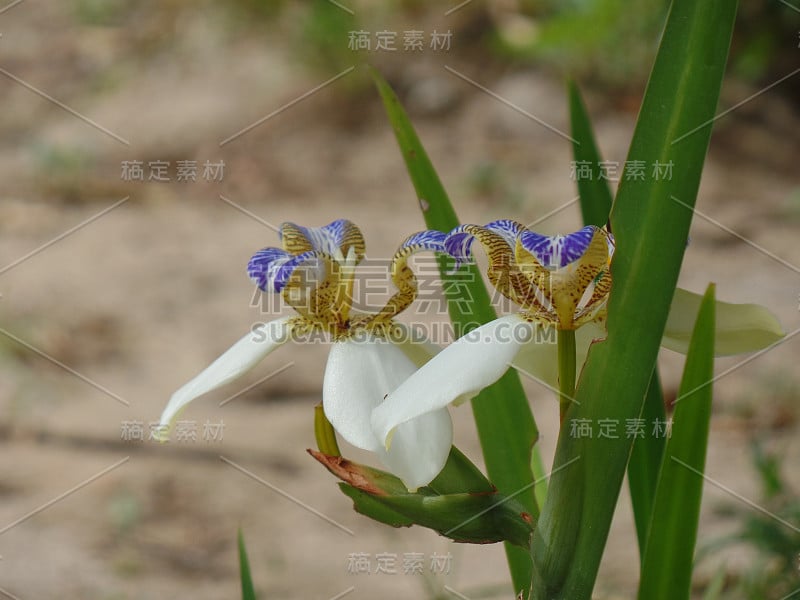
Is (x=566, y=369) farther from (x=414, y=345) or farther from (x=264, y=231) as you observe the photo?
(x=264, y=231)

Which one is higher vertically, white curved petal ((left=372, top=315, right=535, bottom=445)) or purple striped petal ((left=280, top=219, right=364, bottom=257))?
purple striped petal ((left=280, top=219, right=364, bottom=257))

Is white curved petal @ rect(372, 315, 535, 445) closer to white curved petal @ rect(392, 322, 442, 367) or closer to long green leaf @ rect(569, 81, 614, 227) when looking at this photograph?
white curved petal @ rect(392, 322, 442, 367)

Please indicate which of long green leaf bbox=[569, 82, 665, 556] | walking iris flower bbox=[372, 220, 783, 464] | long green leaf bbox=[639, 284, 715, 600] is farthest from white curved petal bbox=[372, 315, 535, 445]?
long green leaf bbox=[569, 82, 665, 556]

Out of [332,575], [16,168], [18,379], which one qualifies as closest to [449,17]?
[16,168]

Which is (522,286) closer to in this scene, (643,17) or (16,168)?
(643,17)

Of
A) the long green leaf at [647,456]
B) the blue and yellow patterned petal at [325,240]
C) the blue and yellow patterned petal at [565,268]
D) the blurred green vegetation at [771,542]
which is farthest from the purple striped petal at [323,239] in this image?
the blurred green vegetation at [771,542]

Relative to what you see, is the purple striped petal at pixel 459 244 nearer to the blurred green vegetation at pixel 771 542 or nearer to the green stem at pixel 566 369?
the green stem at pixel 566 369
